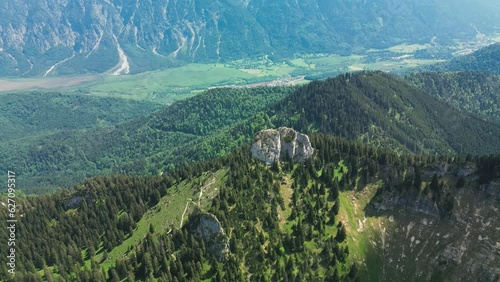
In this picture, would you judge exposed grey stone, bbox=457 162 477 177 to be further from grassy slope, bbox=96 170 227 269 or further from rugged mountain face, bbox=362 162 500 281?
grassy slope, bbox=96 170 227 269

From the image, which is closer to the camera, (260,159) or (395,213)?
(395,213)

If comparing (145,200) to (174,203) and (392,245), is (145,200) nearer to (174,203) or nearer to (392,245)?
(174,203)

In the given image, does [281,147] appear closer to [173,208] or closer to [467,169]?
[173,208]

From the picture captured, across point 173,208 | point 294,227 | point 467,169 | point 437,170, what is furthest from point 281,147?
point 467,169

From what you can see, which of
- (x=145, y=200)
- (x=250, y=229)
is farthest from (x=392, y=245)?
(x=145, y=200)

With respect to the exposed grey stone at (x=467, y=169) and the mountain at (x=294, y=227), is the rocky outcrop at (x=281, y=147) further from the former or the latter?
the exposed grey stone at (x=467, y=169)

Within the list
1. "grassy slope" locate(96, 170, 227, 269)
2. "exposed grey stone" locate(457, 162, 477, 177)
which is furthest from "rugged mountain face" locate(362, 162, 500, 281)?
"grassy slope" locate(96, 170, 227, 269)
